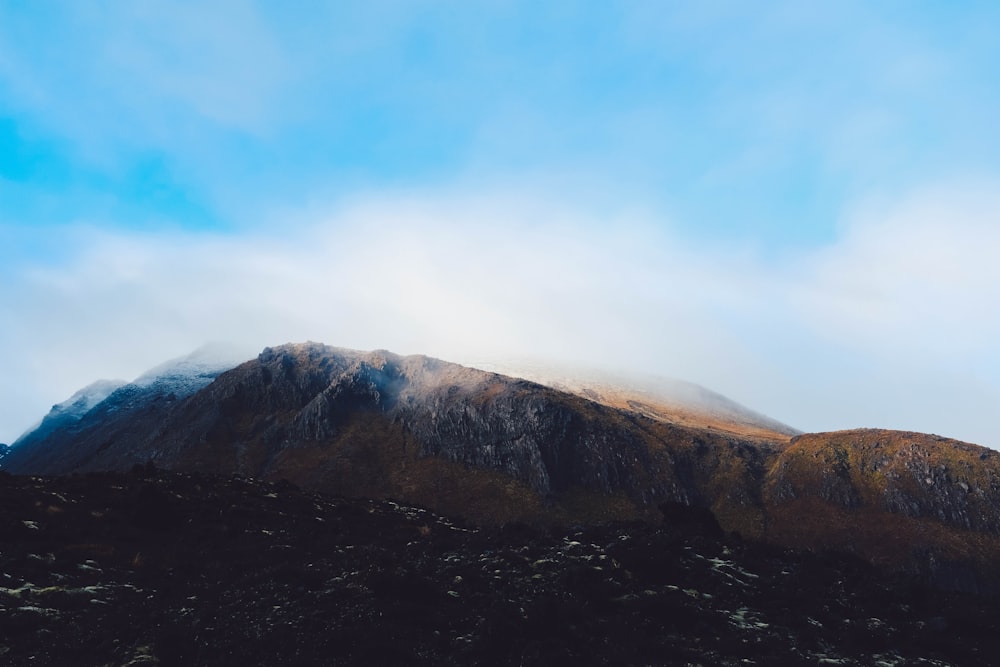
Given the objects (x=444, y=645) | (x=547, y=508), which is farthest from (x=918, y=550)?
(x=444, y=645)

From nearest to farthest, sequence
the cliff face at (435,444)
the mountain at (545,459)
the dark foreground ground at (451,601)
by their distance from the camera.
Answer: the dark foreground ground at (451,601) < the mountain at (545,459) < the cliff face at (435,444)

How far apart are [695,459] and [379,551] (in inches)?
4408

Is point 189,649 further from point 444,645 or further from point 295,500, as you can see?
point 295,500

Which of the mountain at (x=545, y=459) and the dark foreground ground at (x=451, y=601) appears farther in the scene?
the mountain at (x=545, y=459)

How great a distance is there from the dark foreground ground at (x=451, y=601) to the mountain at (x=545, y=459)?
79.5 meters

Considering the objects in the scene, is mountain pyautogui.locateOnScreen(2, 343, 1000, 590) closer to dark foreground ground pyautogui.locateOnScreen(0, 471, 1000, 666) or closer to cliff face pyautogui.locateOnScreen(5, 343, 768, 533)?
cliff face pyautogui.locateOnScreen(5, 343, 768, 533)

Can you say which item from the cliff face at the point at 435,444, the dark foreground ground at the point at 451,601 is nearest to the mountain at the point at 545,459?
the cliff face at the point at 435,444

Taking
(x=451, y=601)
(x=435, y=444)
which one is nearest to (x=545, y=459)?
(x=435, y=444)

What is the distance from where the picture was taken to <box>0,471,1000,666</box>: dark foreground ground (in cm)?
1781

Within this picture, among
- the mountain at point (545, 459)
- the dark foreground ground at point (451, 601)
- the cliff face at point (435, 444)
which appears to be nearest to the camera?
the dark foreground ground at point (451, 601)

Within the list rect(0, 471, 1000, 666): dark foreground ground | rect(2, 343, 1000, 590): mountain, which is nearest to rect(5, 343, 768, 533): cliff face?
rect(2, 343, 1000, 590): mountain

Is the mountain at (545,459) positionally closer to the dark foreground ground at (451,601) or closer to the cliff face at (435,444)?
the cliff face at (435,444)

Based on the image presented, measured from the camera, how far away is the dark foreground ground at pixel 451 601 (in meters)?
17.8

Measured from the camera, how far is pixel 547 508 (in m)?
111
